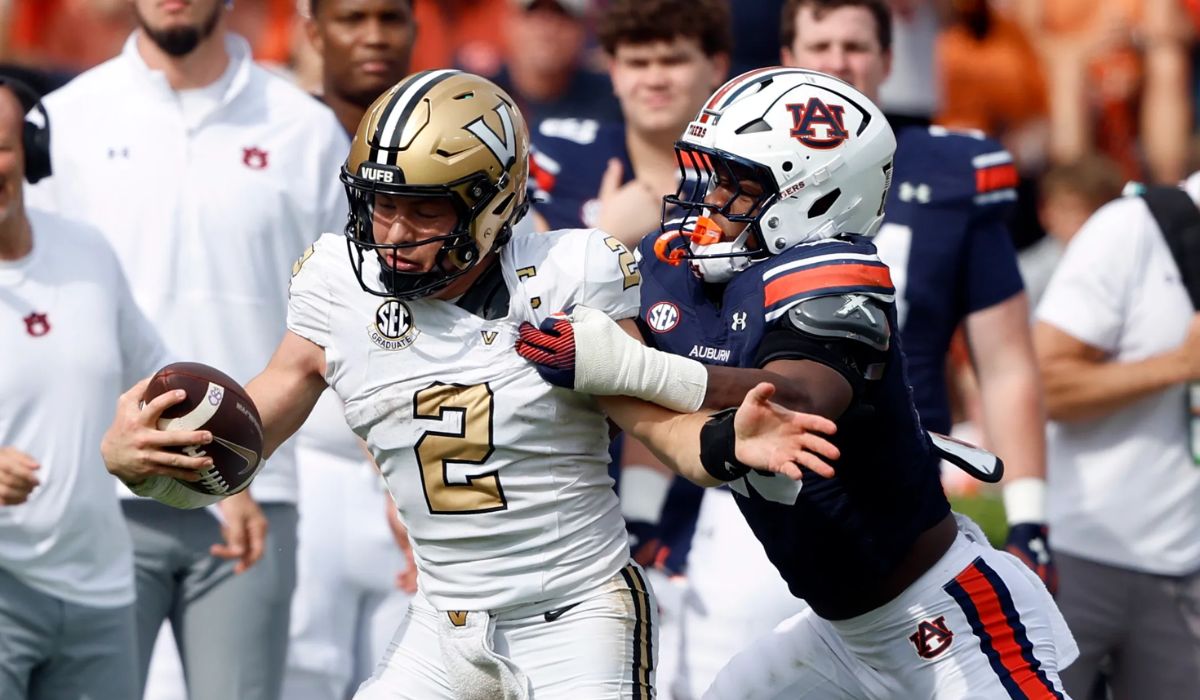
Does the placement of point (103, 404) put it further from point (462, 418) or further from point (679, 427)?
point (679, 427)

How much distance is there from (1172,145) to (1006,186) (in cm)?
411

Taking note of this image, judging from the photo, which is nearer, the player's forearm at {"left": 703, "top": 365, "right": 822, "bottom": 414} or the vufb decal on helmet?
the player's forearm at {"left": 703, "top": 365, "right": 822, "bottom": 414}

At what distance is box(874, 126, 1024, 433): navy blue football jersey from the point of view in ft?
20.2

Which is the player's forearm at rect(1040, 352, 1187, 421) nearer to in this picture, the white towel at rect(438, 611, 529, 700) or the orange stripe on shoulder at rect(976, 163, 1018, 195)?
the orange stripe on shoulder at rect(976, 163, 1018, 195)

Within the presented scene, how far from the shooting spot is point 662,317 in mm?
4633

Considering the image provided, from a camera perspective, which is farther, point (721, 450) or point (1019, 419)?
point (1019, 419)

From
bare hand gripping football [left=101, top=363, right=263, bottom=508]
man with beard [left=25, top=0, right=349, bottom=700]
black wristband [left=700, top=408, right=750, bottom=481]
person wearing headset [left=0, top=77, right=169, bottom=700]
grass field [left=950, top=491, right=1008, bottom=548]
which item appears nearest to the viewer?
black wristband [left=700, top=408, right=750, bottom=481]

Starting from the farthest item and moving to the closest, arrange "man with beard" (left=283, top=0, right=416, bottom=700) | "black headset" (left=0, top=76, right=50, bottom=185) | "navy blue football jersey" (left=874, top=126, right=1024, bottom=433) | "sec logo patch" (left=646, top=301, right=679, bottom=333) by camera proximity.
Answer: "man with beard" (left=283, top=0, right=416, bottom=700) → "navy blue football jersey" (left=874, top=126, right=1024, bottom=433) → "black headset" (left=0, top=76, right=50, bottom=185) → "sec logo patch" (left=646, top=301, right=679, bottom=333)

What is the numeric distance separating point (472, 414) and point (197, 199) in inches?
77.3

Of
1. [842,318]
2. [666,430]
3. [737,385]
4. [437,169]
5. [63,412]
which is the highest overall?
[437,169]

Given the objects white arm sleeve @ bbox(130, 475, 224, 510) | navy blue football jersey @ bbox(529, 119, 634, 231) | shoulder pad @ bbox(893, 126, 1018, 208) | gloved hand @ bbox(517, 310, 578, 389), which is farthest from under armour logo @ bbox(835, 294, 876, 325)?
navy blue football jersey @ bbox(529, 119, 634, 231)

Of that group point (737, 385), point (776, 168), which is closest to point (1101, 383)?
point (776, 168)

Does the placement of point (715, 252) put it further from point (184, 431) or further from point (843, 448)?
point (184, 431)

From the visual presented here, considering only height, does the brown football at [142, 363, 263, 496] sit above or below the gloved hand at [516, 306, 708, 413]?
below
